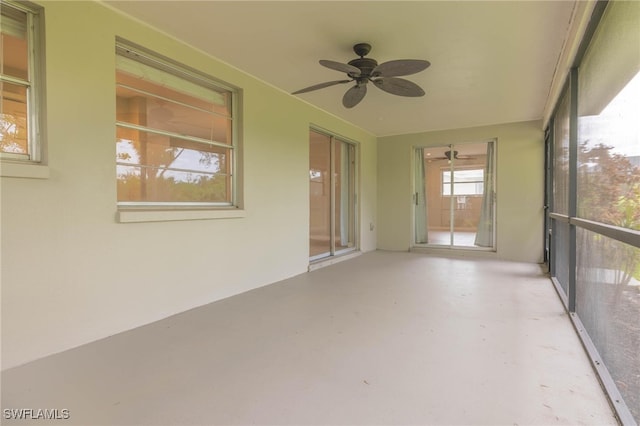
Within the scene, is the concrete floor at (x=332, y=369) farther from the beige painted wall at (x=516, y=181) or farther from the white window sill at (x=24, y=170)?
the beige painted wall at (x=516, y=181)

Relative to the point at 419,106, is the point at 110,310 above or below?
below

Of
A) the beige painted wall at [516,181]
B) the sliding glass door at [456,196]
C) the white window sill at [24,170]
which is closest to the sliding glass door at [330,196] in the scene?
the sliding glass door at [456,196]

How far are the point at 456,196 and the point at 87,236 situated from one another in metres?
6.14

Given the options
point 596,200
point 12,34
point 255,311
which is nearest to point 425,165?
point 596,200

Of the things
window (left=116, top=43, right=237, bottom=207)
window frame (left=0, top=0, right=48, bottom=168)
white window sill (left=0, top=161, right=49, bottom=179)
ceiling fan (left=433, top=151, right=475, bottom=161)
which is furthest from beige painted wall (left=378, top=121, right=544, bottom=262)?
white window sill (left=0, top=161, right=49, bottom=179)

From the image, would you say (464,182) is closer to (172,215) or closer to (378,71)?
(378,71)

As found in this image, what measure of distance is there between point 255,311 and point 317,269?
6.57 feet

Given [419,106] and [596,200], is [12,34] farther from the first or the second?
[419,106]

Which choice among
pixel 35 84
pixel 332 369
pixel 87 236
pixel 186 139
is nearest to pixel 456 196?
pixel 186 139

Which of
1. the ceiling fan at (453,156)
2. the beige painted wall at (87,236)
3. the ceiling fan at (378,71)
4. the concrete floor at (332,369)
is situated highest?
the ceiling fan at (378,71)

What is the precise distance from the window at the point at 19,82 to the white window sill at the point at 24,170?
0.12 metres

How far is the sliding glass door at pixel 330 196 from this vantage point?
5.12 m

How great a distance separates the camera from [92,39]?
7.51 ft

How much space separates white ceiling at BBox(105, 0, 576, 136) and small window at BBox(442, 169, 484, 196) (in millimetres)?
2228
